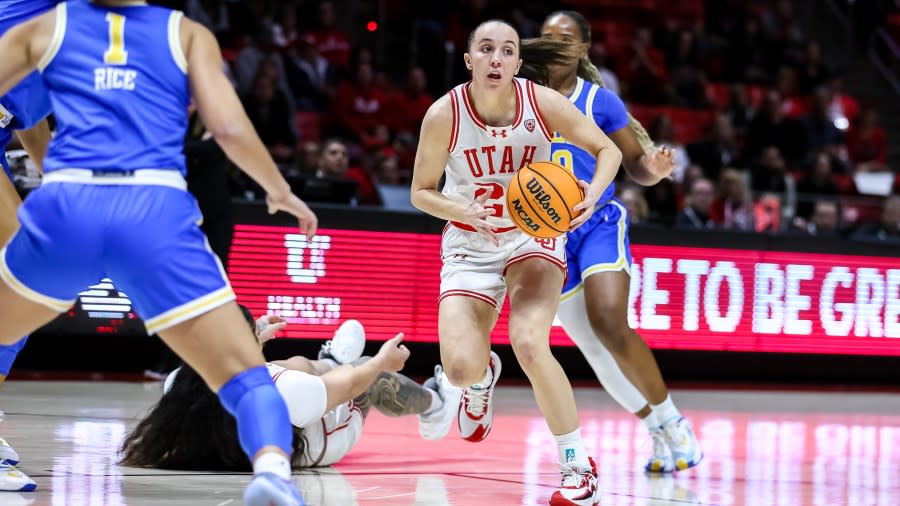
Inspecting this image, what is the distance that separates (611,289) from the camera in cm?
600

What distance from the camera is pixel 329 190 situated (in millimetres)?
9922

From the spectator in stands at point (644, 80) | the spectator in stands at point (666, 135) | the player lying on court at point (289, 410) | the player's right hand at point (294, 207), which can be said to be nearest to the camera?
the player's right hand at point (294, 207)

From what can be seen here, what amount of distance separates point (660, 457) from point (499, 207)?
163 centimetres

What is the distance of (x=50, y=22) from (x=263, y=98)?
7990 millimetres

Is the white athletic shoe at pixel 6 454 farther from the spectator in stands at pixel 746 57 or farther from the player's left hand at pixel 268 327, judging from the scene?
the spectator in stands at pixel 746 57

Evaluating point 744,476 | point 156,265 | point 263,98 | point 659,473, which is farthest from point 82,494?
point 263,98

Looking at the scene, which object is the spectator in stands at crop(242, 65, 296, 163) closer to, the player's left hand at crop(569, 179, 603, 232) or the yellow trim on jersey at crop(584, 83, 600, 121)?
the yellow trim on jersey at crop(584, 83, 600, 121)

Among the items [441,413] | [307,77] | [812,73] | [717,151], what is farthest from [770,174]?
[441,413]

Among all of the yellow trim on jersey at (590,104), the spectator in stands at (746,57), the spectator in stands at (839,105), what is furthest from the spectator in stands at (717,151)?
the yellow trim on jersey at (590,104)

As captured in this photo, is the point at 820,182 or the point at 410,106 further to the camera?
the point at 410,106

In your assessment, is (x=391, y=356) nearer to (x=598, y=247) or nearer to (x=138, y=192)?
(x=598, y=247)

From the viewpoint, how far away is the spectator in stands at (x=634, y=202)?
11055 mm

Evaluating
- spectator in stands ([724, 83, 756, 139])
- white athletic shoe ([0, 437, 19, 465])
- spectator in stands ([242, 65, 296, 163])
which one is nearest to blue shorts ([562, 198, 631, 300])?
white athletic shoe ([0, 437, 19, 465])

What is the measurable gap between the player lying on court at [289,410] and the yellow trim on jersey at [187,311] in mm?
1362
